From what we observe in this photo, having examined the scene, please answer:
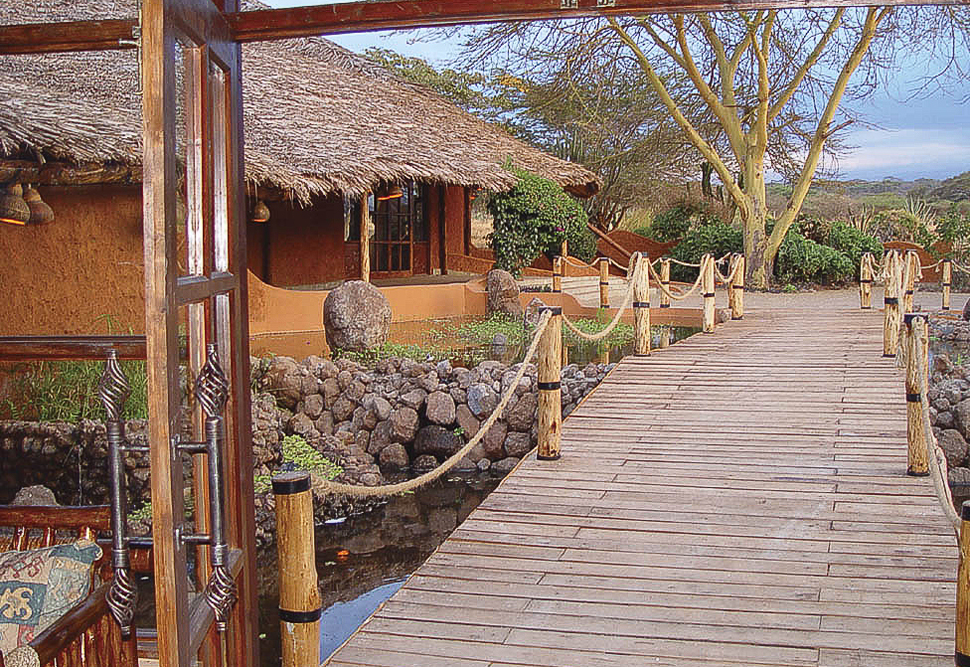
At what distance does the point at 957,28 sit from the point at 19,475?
15516 mm

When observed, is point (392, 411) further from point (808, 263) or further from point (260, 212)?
point (808, 263)

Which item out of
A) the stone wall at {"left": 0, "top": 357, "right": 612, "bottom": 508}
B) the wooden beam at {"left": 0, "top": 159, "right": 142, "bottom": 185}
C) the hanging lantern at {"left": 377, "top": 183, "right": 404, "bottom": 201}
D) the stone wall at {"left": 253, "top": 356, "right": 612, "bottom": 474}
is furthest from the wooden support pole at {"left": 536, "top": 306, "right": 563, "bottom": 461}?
the hanging lantern at {"left": 377, "top": 183, "right": 404, "bottom": 201}

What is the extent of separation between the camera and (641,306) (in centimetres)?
866

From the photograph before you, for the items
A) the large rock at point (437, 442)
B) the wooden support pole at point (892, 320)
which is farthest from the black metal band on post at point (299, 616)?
the wooden support pole at point (892, 320)

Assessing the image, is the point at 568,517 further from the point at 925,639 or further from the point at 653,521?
the point at 925,639

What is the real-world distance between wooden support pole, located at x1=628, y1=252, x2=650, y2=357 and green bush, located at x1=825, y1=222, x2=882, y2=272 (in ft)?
42.3

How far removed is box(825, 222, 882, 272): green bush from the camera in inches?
803

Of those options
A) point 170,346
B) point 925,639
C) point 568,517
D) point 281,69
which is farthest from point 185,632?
point 281,69

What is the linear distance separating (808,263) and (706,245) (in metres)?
2.28

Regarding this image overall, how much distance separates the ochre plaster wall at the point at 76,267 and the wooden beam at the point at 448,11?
20.6 ft

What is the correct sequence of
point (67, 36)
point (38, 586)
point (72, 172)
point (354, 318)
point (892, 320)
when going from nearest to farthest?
point (38, 586) < point (67, 36) < point (72, 172) < point (892, 320) < point (354, 318)

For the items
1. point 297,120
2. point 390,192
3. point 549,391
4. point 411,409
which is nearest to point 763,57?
point 390,192

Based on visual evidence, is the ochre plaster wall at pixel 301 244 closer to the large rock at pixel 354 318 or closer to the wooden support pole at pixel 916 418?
the large rock at pixel 354 318

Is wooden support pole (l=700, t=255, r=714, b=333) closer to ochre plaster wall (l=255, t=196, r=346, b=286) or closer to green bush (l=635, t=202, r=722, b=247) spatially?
ochre plaster wall (l=255, t=196, r=346, b=286)
